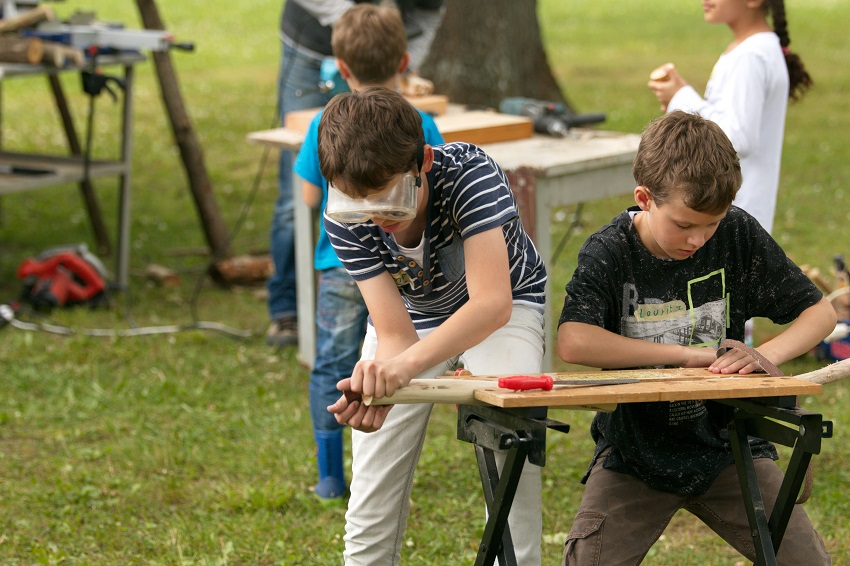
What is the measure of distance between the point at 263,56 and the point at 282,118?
477 inches

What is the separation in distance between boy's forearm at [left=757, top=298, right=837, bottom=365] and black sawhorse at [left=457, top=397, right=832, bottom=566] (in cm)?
23

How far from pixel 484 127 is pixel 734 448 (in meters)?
2.66

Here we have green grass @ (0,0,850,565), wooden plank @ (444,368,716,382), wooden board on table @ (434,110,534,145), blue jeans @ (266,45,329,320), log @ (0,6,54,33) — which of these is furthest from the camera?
log @ (0,6,54,33)

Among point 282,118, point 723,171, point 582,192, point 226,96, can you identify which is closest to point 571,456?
point 582,192

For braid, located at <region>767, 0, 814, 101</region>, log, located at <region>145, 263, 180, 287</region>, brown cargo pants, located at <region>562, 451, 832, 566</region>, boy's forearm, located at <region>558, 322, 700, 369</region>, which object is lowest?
log, located at <region>145, 263, 180, 287</region>

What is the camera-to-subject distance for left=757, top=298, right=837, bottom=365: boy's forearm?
263cm

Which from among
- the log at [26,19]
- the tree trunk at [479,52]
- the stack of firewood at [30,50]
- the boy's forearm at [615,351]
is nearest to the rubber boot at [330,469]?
the boy's forearm at [615,351]

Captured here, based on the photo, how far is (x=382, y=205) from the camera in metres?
2.45

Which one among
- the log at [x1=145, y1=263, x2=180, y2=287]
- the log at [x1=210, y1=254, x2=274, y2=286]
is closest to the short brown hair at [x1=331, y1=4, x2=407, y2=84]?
the log at [x1=210, y1=254, x2=274, y2=286]

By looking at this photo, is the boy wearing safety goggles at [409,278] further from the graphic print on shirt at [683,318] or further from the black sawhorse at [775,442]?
the black sawhorse at [775,442]

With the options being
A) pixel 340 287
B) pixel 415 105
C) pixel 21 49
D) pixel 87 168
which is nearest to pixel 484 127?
pixel 415 105

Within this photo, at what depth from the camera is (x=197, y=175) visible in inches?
273

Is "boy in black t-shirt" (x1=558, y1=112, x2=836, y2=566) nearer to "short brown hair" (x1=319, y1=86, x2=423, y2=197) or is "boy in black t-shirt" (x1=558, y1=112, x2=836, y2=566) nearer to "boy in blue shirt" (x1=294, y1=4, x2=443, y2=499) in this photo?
"short brown hair" (x1=319, y1=86, x2=423, y2=197)

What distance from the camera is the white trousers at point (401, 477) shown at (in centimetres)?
285
